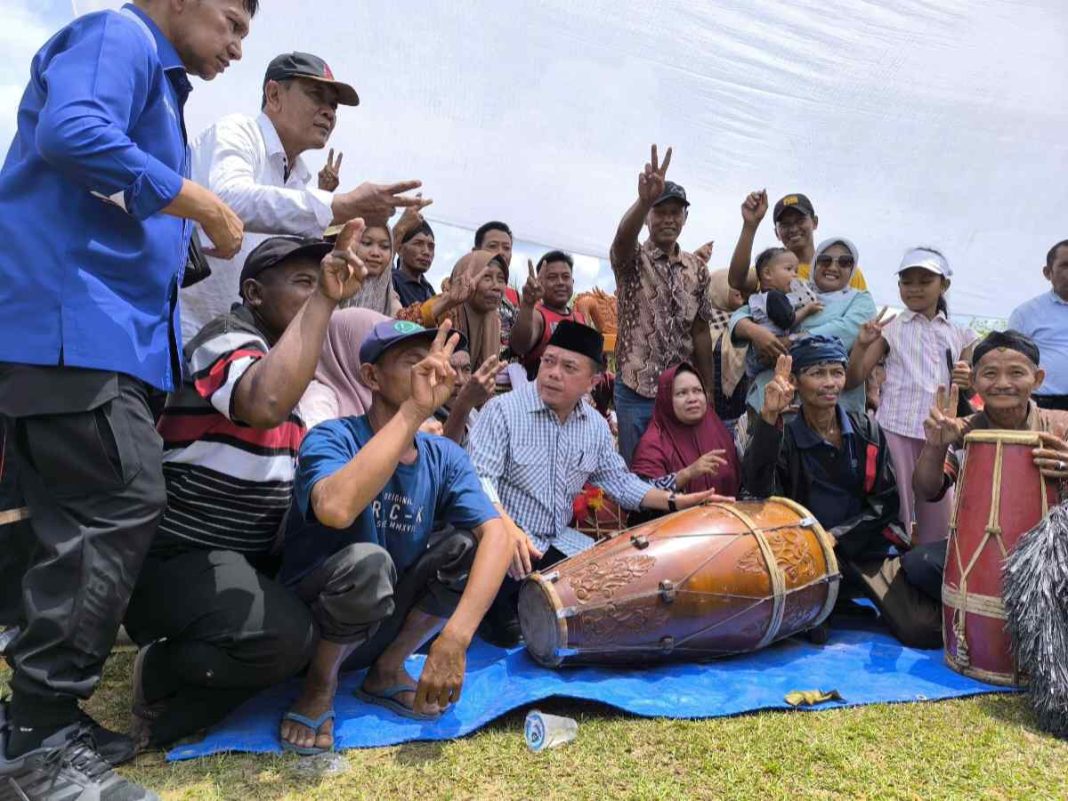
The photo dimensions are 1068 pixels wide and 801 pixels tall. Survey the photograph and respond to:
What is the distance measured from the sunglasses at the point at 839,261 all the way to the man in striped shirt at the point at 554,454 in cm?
184

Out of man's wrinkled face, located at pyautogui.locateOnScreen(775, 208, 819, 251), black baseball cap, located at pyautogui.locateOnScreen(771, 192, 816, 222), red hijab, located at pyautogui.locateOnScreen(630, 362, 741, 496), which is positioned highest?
black baseball cap, located at pyautogui.locateOnScreen(771, 192, 816, 222)

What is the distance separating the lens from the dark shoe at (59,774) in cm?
203

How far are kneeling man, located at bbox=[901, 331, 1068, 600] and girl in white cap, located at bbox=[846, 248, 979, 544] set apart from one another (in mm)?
673

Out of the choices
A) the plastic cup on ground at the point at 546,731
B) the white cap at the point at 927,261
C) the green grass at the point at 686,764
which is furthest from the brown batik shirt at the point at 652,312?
the plastic cup on ground at the point at 546,731

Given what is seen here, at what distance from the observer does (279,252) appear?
2758mm

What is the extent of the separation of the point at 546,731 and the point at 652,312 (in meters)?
3.02

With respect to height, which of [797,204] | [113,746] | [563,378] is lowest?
[113,746]

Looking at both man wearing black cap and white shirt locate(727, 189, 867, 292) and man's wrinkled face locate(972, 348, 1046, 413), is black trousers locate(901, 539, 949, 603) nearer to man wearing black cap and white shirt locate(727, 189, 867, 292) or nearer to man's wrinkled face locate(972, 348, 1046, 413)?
man's wrinkled face locate(972, 348, 1046, 413)

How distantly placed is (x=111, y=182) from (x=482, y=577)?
60.9 inches

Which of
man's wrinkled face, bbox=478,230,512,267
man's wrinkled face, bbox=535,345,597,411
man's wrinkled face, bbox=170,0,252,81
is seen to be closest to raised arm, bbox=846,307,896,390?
man's wrinkled face, bbox=535,345,597,411

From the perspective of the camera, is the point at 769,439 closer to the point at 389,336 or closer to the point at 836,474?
the point at 836,474

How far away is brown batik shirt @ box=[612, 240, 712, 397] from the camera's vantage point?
16.8ft

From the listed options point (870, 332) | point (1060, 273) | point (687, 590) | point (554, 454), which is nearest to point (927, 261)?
point (870, 332)

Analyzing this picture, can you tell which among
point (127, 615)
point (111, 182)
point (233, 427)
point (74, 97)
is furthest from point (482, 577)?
point (74, 97)
